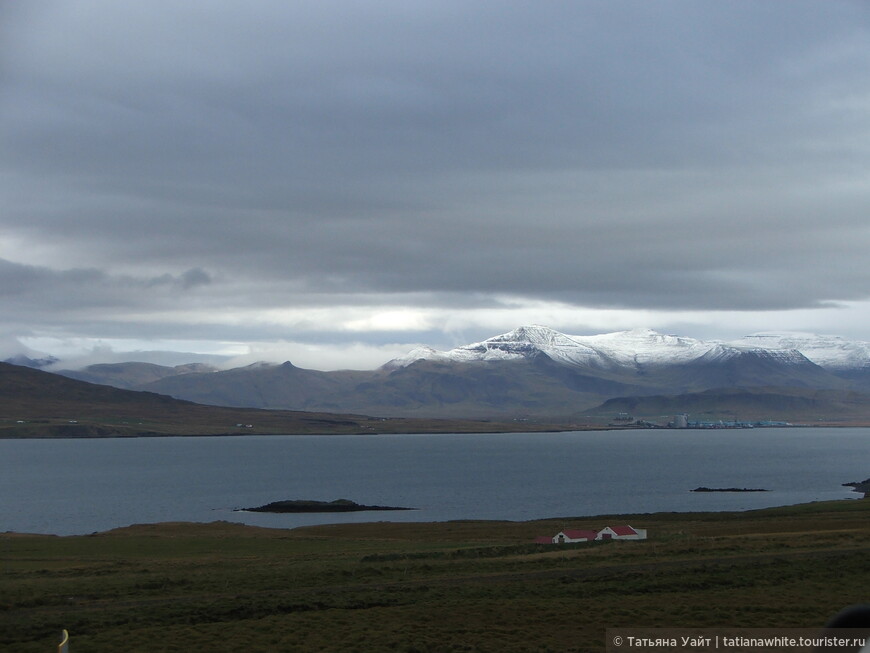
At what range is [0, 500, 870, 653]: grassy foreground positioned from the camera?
904 inches

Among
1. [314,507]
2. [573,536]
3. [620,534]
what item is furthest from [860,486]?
[573,536]

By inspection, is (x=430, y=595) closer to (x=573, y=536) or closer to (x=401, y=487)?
(x=573, y=536)

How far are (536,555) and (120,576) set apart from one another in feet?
58.4

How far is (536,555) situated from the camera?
39625 millimetres

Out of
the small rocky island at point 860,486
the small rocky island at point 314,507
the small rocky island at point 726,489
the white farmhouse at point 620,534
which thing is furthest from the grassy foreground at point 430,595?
the small rocky island at point 860,486

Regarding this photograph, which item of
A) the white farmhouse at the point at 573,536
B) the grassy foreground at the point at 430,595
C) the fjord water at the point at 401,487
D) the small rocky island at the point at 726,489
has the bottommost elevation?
the fjord water at the point at 401,487

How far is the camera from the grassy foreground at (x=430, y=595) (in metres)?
23.0

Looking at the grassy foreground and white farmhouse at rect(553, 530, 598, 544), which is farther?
white farmhouse at rect(553, 530, 598, 544)

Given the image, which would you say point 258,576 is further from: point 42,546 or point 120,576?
point 42,546

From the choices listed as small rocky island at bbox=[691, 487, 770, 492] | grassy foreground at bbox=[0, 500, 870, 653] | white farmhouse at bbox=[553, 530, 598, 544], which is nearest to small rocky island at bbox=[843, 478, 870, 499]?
small rocky island at bbox=[691, 487, 770, 492]

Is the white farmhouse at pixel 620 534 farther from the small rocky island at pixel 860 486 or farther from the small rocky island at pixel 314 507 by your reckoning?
the small rocky island at pixel 860 486

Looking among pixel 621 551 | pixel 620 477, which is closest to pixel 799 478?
pixel 620 477

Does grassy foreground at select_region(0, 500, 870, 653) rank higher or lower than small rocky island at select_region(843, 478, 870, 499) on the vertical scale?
higher

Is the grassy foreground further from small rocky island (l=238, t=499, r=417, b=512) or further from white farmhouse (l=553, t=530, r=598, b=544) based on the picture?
small rocky island (l=238, t=499, r=417, b=512)
